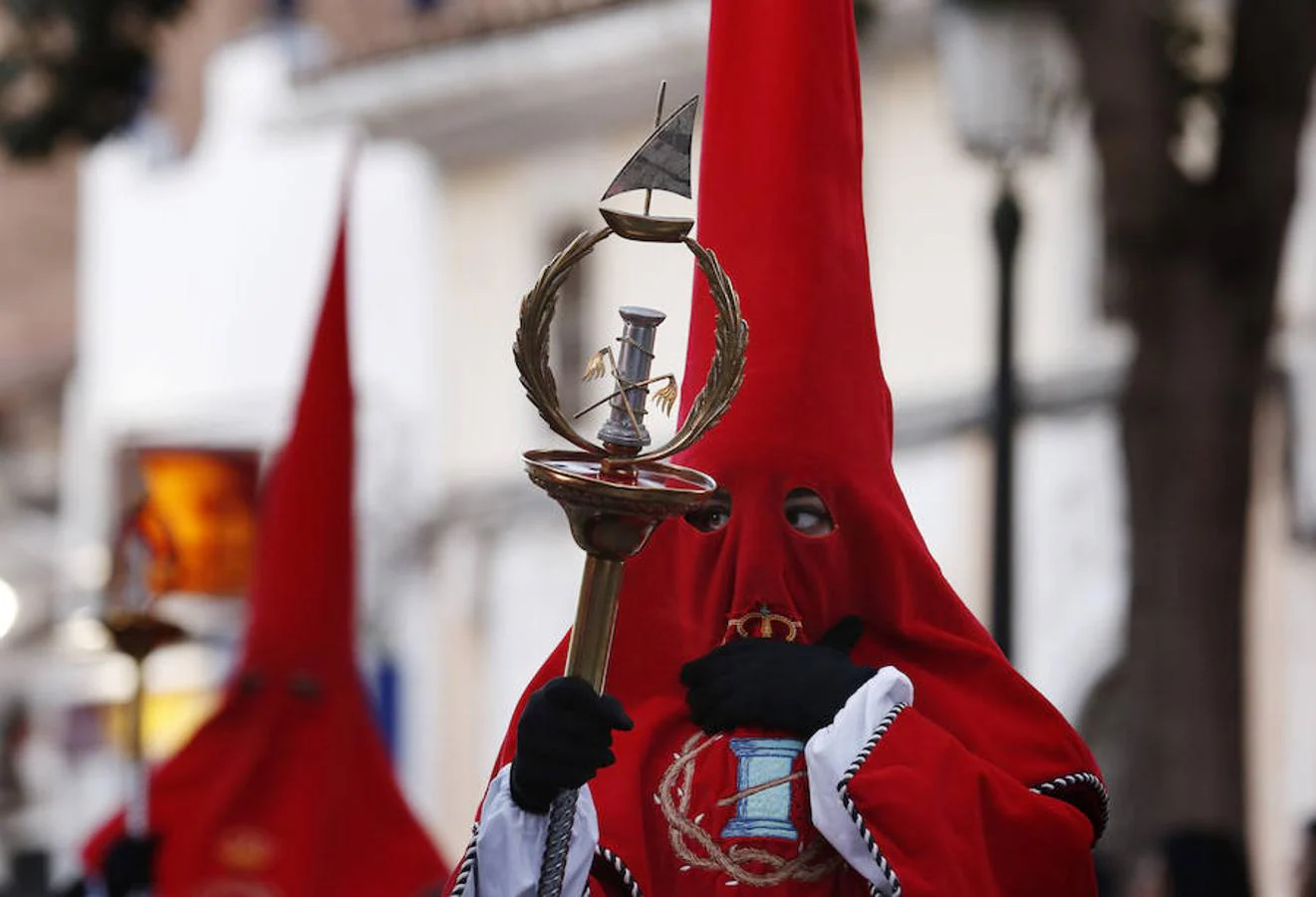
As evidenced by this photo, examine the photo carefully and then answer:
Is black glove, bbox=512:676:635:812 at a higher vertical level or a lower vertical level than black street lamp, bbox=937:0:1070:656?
lower

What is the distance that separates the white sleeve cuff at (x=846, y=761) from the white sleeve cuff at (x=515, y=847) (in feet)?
0.99

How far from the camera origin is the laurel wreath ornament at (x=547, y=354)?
323cm

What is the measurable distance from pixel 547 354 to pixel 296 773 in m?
4.22

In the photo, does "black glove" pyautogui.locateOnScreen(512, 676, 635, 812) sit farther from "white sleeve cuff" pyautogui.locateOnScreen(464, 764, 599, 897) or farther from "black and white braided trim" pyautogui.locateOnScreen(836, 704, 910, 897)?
"black and white braided trim" pyautogui.locateOnScreen(836, 704, 910, 897)

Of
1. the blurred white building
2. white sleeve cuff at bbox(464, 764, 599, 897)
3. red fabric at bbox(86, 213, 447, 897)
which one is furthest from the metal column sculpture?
the blurred white building

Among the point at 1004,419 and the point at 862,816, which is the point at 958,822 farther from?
the point at 1004,419

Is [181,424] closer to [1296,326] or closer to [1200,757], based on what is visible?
[1296,326]

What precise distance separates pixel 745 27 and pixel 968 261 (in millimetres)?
11785

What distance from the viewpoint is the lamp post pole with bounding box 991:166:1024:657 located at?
8.27 metres

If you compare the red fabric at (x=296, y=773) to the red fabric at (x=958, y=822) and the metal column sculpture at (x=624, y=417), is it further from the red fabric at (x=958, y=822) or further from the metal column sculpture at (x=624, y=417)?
the metal column sculpture at (x=624, y=417)

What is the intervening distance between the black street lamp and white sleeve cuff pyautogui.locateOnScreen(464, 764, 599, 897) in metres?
4.89

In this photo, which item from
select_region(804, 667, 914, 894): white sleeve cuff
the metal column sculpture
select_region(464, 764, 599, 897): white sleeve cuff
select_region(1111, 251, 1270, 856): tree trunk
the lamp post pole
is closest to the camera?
the metal column sculpture

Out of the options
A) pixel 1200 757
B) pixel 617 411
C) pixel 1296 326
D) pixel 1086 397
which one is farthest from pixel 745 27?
pixel 1086 397

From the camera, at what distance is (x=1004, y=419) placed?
8391mm
